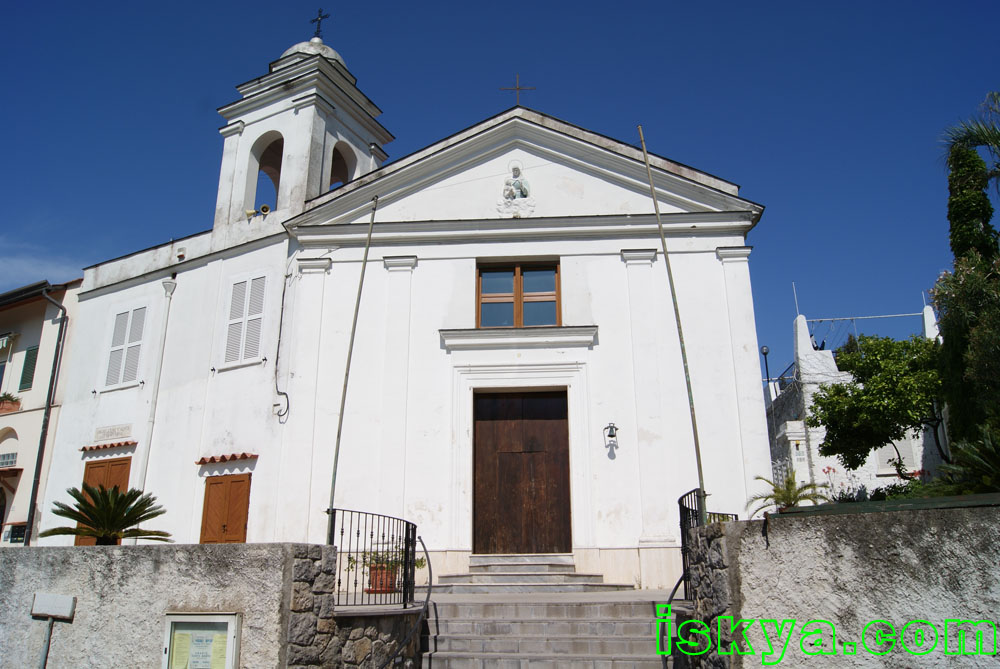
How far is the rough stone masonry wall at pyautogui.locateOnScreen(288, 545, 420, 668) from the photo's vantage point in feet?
23.5

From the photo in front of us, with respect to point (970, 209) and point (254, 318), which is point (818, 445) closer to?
point (970, 209)

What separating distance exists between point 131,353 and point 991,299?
16.6 m

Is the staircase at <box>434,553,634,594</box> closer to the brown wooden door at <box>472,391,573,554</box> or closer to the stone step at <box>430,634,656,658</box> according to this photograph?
the brown wooden door at <box>472,391,573,554</box>

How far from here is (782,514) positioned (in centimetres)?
593

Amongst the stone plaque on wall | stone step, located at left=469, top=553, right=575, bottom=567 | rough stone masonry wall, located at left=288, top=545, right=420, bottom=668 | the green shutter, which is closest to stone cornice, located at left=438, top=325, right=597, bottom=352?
stone step, located at left=469, top=553, right=575, bottom=567

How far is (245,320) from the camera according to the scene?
14734 millimetres

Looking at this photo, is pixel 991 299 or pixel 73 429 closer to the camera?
pixel 991 299

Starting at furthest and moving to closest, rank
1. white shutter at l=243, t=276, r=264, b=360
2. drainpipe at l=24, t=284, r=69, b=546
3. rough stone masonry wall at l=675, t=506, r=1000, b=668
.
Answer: drainpipe at l=24, t=284, r=69, b=546 < white shutter at l=243, t=276, r=264, b=360 < rough stone masonry wall at l=675, t=506, r=1000, b=668

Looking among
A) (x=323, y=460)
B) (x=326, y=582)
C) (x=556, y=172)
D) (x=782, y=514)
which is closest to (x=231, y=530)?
(x=323, y=460)

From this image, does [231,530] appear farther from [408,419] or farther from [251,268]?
[251,268]

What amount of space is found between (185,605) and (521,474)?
6.35 meters

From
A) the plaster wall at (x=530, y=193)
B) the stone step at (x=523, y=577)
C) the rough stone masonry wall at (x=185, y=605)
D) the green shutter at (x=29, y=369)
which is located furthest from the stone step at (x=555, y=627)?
the green shutter at (x=29, y=369)

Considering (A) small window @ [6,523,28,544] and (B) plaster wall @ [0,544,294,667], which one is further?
(A) small window @ [6,523,28,544]

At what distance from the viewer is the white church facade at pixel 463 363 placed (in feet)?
40.7
